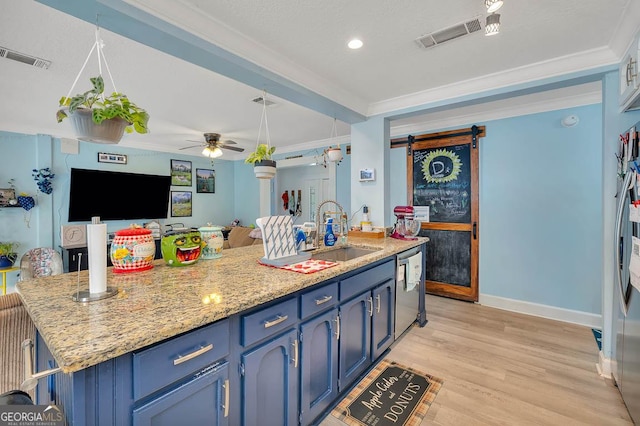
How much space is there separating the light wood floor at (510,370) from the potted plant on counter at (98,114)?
75.3 inches

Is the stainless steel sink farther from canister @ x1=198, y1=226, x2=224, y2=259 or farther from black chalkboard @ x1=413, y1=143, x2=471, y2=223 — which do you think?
Result: black chalkboard @ x1=413, y1=143, x2=471, y2=223

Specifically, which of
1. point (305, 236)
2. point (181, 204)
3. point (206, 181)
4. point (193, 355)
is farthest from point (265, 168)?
point (206, 181)

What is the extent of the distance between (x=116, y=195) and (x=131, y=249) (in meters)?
4.29

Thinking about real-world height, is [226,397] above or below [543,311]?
above

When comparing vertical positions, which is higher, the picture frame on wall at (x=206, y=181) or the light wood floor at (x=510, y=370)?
the picture frame on wall at (x=206, y=181)

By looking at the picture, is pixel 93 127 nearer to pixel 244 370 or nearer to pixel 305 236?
pixel 244 370

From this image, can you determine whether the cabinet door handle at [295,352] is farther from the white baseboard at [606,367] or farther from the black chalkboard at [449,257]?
the black chalkboard at [449,257]

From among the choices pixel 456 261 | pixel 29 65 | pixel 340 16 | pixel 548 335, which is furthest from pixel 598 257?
pixel 29 65

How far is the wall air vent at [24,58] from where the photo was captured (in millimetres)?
2123

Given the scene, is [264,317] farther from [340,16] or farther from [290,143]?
[290,143]

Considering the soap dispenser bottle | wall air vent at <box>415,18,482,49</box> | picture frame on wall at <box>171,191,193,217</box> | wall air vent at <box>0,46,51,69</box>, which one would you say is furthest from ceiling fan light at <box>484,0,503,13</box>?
picture frame on wall at <box>171,191,193,217</box>

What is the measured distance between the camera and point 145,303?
109 centimetres

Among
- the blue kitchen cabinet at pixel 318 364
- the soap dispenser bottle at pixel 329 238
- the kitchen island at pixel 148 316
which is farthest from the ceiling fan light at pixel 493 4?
the blue kitchen cabinet at pixel 318 364

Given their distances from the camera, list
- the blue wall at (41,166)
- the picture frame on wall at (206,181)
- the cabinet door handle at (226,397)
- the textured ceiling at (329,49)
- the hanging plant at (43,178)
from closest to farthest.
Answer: the cabinet door handle at (226,397), the textured ceiling at (329,49), the blue wall at (41,166), the hanging plant at (43,178), the picture frame on wall at (206,181)
